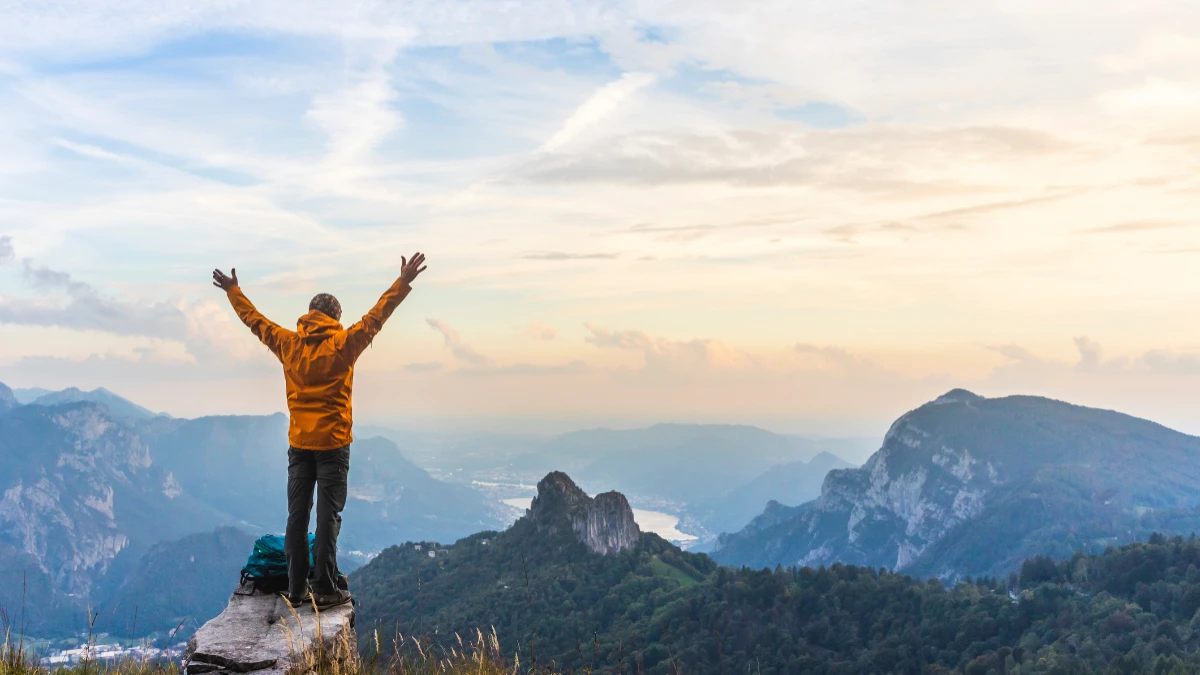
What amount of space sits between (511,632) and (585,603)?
67.9ft

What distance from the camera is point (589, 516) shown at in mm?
133375

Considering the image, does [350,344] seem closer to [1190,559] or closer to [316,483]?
[316,483]

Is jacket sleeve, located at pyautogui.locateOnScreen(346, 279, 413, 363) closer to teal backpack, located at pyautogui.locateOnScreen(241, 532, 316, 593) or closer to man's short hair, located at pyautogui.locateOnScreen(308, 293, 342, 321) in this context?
man's short hair, located at pyautogui.locateOnScreen(308, 293, 342, 321)

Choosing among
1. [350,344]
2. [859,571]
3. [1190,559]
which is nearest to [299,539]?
[350,344]

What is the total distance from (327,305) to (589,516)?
12729 centimetres

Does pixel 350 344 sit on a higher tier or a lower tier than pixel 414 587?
higher

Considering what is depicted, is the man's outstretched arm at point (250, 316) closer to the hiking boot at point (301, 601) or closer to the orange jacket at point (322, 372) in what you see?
the orange jacket at point (322, 372)

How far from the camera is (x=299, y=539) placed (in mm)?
8773

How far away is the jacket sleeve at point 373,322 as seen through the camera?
8586mm

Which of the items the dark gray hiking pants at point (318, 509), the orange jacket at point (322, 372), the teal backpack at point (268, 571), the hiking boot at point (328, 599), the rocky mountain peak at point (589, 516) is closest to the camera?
the orange jacket at point (322, 372)

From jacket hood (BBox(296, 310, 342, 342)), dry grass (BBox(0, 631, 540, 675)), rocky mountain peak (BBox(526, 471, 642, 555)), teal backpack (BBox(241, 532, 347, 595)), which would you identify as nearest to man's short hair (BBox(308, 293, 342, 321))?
jacket hood (BBox(296, 310, 342, 342))

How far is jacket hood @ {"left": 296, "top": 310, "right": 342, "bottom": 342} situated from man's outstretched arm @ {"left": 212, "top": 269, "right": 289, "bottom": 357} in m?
0.22

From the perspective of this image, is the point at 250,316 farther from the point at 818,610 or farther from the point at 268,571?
the point at 818,610

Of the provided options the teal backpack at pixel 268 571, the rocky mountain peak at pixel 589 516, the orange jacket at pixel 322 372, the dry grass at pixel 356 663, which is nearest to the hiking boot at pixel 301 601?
the teal backpack at pixel 268 571
